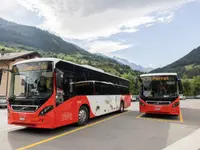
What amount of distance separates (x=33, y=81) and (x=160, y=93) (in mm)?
8167

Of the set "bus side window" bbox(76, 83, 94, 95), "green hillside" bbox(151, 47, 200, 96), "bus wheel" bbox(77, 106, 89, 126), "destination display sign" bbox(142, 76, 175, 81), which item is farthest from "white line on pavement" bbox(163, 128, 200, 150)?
"green hillside" bbox(151, 47, 200, 96)

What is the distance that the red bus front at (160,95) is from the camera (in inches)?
453

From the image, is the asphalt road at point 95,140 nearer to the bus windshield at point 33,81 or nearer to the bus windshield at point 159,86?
the bus windshield at point 33,81

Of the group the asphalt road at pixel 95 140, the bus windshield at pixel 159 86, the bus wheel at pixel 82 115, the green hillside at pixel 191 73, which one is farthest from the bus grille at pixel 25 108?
the green hillside at pixel 191 73

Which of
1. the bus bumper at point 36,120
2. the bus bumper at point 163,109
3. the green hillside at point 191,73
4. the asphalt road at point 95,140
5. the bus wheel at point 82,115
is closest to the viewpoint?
the asphalt road at point 95,140

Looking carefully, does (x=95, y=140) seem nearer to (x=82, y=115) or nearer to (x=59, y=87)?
(x=59, y=87)

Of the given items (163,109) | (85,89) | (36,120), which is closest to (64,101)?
(36,120)

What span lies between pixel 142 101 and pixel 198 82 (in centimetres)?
8330

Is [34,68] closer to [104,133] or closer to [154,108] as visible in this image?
[104,133]

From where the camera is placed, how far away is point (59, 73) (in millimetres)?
7539

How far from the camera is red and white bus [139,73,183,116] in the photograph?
11516 mm

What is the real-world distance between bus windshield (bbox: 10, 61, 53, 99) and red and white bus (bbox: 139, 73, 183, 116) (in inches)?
282

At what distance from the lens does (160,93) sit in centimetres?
1212

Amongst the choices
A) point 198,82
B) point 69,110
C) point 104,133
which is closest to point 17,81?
point 69,110
